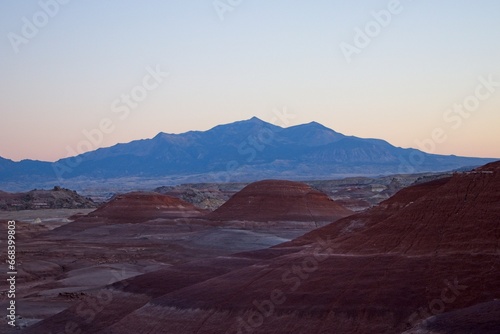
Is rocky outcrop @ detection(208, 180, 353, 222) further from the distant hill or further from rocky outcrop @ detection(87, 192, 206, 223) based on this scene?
the distant hill

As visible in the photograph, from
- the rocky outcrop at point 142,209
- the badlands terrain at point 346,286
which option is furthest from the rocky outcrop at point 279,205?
the badlands terrain at point 346,286

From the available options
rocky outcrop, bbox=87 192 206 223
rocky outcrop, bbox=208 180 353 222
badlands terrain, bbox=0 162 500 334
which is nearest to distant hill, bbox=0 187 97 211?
rocky outcrop, bbox=87 192 206 223

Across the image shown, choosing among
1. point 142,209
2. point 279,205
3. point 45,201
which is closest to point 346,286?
point 279,205

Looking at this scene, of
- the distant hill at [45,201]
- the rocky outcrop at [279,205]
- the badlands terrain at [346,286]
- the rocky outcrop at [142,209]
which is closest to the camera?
the badlands terrain at [346,286]

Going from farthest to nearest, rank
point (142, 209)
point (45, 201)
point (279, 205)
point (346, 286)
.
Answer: point (45, 201)
point (142, 209)
point (279, 205)
point (346, 286)

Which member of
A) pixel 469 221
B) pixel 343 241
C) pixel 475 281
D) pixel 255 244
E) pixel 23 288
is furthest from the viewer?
pixel 255 244

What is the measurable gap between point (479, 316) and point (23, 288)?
3200 centimetres

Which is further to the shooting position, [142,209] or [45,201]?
[45,201]

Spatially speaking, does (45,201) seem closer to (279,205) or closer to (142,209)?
(142,209)

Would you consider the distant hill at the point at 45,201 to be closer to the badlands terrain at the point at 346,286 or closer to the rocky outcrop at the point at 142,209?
the rocky outcrop at the point at 142,209

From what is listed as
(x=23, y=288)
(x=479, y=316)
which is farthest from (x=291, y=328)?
(x=23, y=288)

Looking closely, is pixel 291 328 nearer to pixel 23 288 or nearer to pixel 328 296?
pixel 328 296

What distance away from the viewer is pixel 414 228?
24797 millimetres

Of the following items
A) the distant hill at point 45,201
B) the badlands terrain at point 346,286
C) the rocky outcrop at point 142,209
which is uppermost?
the distant hill at point 45,201
